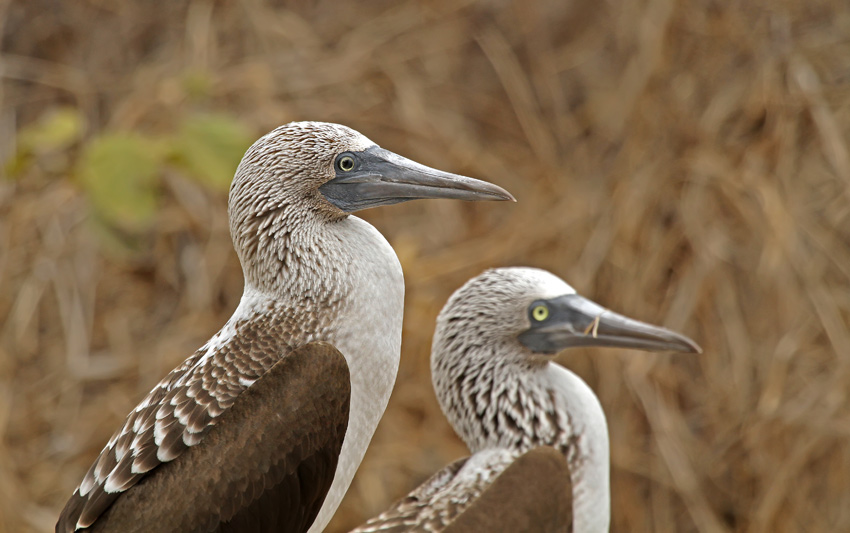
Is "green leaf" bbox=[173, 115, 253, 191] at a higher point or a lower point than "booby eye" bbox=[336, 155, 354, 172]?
higher

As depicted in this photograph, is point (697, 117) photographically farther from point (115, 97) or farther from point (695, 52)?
point (115, 97)

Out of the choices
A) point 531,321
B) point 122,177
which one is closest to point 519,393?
point 531,321

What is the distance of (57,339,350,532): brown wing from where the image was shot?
212 cm

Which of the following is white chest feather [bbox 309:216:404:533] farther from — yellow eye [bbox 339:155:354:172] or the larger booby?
yellow eye [bbox 339:155:354:172]

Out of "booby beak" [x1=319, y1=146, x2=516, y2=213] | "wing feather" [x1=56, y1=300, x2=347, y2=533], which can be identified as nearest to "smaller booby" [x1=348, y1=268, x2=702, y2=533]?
"wing feather" [x1=56, y1=300, x2=347, y2=533]

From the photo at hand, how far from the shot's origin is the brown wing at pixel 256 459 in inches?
83.4

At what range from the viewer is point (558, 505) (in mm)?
2629

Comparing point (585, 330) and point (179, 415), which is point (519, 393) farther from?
point (179, 415)

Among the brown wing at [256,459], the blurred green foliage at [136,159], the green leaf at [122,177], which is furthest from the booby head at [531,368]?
the green leaf at [122,177]

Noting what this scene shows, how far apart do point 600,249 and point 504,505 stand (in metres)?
3.52

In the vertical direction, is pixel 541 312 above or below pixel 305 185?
below

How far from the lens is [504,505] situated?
8.52 feet

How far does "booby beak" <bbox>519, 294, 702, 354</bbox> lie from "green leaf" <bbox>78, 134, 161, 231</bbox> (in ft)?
6.39

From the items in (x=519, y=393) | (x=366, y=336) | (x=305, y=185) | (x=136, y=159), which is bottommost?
(x=519, y=393)
